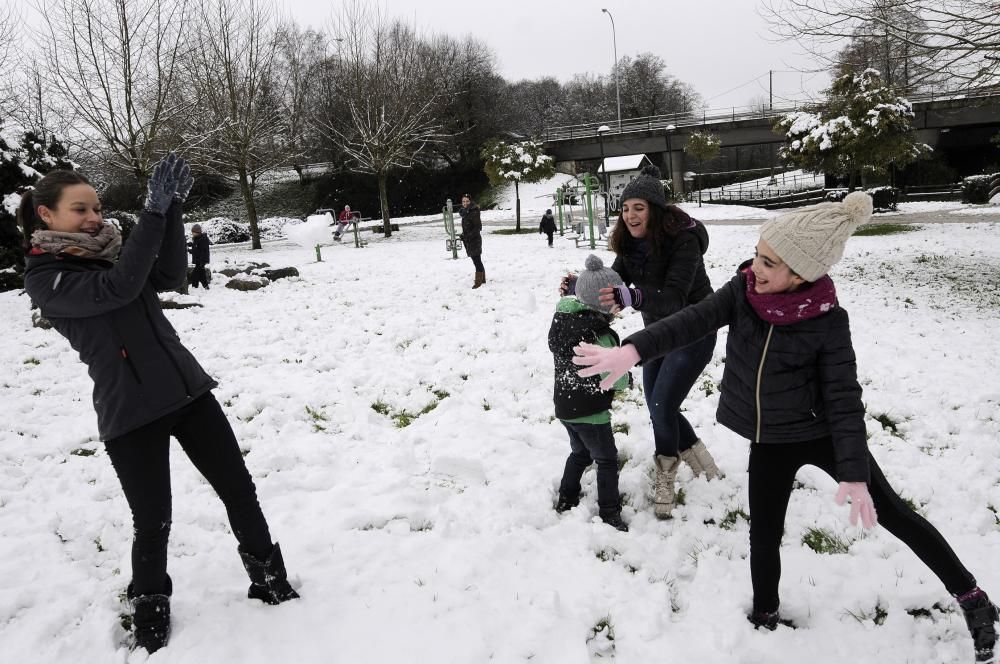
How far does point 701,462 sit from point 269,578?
8.86 feet

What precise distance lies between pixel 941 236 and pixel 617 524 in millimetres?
16798

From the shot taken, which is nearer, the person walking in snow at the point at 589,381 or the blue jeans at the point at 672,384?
the person walking in snow at the point at 589,381

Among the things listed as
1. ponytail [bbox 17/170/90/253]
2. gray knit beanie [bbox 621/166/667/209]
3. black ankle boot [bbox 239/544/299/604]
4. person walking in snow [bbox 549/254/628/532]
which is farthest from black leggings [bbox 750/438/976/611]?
ponytail [bbox 17/170/90/253]

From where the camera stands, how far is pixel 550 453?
4277mm

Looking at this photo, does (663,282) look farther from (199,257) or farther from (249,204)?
(249,204)

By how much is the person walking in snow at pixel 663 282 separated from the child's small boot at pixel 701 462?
0.89 feet

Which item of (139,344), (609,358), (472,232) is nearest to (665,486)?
(609,358)

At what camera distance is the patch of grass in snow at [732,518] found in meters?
3.34

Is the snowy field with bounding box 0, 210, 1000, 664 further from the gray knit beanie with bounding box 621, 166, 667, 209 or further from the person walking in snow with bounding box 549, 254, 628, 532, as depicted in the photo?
the gray knit beanie with bounding box 621, 166, 667, 209

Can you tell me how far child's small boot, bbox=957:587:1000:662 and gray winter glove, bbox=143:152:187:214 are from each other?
3.59 m

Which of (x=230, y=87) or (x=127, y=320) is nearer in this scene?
(x=127, y=320)

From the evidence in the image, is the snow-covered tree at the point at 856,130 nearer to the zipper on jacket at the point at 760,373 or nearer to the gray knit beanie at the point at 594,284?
the gray knit beanie at the point at 594,284

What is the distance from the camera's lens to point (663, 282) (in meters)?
3.36

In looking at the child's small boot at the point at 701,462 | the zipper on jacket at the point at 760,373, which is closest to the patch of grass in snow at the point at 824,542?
the child's small boot at the point at 701,462
